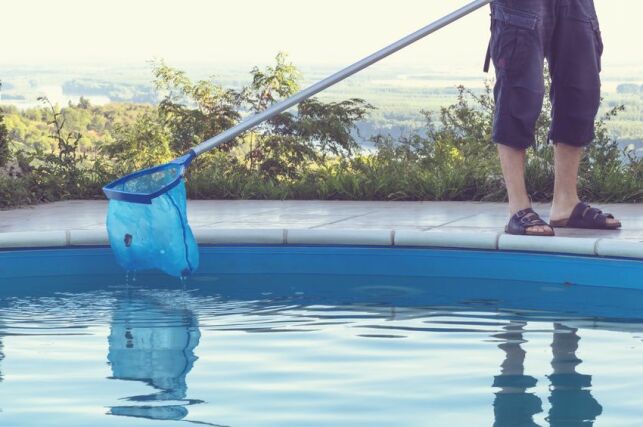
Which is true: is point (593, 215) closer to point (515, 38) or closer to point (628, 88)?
point (515, 38)

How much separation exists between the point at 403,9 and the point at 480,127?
429 centimetres

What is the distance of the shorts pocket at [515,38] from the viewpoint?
4.78 metres

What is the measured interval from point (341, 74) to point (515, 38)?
757 mm

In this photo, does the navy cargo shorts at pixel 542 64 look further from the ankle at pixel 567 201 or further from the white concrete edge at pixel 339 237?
the white concrete edge at pixel 339 237

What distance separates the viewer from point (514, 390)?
2871 millimetres

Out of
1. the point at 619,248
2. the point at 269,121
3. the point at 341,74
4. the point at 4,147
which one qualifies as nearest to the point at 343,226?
the point at 341,74

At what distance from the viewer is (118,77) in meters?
15.0

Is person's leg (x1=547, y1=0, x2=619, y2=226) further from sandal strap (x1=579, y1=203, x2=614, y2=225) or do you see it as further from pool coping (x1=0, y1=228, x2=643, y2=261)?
pool coping (x1=0, y1=228, x2=643, y2=261)

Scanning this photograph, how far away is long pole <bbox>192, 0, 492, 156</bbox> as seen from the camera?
15.2 ft

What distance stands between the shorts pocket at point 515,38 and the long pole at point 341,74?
195 millimetres

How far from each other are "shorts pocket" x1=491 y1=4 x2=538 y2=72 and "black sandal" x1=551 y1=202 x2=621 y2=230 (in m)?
0.69

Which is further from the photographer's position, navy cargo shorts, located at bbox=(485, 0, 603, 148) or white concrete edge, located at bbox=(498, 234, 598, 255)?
navy cargo shorts, located at bbox=(485, 0, 603, 148)

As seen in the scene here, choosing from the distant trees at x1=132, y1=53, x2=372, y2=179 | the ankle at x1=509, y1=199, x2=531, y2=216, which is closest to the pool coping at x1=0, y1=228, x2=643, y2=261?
the ankle at x1=509, y1=199, x2=531, y2=216

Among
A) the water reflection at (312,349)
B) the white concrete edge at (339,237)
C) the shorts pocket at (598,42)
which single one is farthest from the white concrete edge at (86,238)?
the shorts pocket at (598,42)
